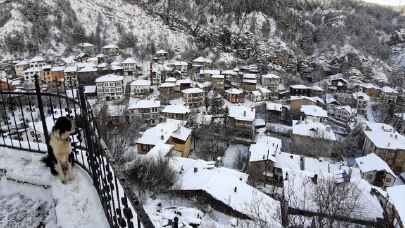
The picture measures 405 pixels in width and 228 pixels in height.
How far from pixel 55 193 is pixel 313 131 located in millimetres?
21696

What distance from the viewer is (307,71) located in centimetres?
4525

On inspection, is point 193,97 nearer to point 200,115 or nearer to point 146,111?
point 200,115

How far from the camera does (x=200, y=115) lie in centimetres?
2584

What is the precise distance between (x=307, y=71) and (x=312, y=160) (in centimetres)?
3229

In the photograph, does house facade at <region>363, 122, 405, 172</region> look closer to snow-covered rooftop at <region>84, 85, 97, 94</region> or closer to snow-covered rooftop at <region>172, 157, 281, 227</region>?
snow-covered rooftop at <region>172, 157, 281, 227</region>

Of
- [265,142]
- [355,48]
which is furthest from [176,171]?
[355,48]

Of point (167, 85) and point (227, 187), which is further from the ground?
point (167, 85)

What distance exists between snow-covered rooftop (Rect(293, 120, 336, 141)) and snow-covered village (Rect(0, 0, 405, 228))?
128 mm

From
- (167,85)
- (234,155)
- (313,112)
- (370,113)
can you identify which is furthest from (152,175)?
(370,113)

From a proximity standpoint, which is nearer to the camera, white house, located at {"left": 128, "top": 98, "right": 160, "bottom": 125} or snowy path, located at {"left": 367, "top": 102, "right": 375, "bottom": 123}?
white house, located at {"left": 128, "top": 98, "right": 160, "bottom": 125}

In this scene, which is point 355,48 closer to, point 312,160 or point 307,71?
point 307,71

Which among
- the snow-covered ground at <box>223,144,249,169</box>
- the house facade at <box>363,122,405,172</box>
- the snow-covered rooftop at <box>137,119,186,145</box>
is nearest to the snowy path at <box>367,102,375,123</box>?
the house facade at <box>363,122,405,172</box>

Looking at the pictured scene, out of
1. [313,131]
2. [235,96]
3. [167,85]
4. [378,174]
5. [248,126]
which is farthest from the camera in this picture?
[235,96]

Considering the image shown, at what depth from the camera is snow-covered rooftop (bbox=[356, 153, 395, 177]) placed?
54.4 feet
